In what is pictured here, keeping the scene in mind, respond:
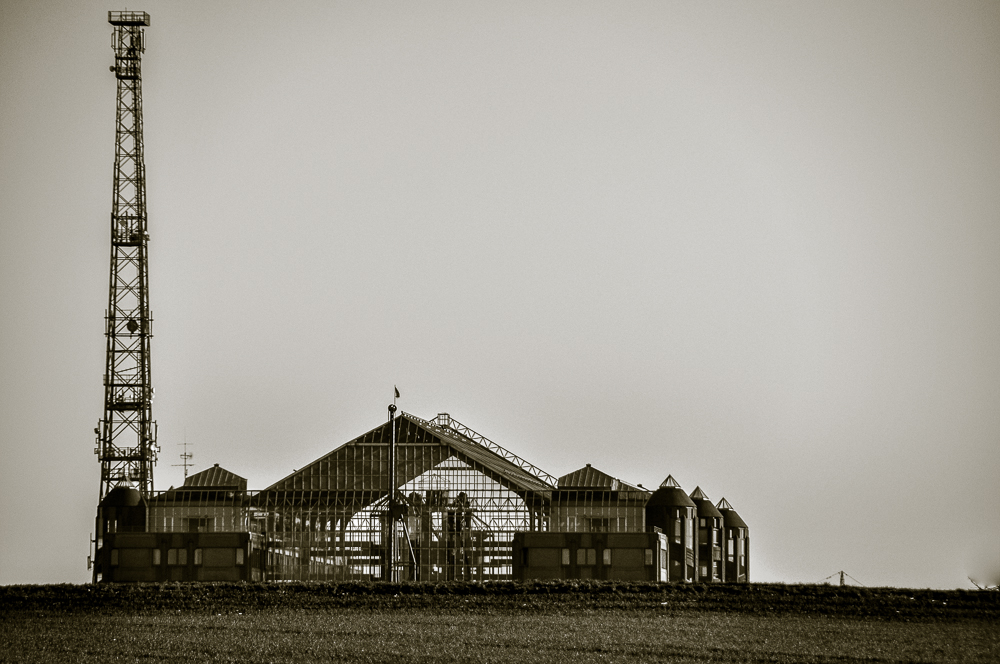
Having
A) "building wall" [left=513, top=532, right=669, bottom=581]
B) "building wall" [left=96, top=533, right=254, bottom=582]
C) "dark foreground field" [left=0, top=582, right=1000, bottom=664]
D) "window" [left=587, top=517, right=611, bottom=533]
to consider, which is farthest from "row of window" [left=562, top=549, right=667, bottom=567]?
"dark foreground field" [left=0, top=582, right=1000, bottom=664]

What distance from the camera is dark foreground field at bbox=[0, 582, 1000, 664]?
50.3 m

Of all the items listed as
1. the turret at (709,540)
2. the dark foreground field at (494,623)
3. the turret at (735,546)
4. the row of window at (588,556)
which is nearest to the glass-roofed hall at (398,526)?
the row of window at (588,556)

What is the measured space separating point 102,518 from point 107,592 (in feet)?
145

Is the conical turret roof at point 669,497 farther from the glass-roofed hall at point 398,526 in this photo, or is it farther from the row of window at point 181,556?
the row of window at point 181,556

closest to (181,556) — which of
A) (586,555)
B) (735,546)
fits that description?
(586,555)

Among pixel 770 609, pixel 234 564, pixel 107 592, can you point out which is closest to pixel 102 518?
pixel 234 564

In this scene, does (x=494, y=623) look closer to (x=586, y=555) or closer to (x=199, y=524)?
(x=586, y=555)

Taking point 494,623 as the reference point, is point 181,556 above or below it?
above

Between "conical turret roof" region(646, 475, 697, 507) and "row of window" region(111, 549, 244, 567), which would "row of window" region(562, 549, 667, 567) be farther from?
"row of window" region(111, 549, 244, 567)

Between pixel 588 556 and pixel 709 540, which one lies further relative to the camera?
pixel 709 540

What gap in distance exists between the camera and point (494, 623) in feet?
192

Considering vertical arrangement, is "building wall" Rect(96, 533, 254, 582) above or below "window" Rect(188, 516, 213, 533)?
below

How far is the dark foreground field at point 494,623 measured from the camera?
5031cm

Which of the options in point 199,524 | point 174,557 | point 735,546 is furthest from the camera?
point 735,546
